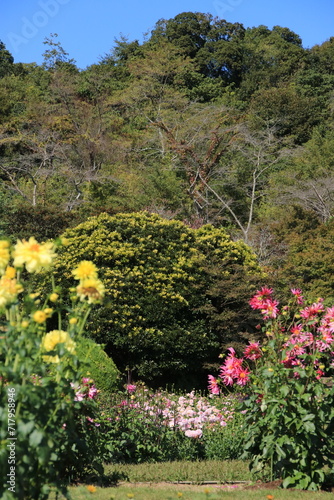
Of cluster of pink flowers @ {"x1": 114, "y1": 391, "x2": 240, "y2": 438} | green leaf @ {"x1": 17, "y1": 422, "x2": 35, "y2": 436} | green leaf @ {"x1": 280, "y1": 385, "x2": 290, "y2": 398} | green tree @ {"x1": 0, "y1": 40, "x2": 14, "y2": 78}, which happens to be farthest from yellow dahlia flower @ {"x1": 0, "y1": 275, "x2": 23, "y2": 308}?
green tree @ {"x1": 0, "y1": 40, "x2": 14, "y2": 78}

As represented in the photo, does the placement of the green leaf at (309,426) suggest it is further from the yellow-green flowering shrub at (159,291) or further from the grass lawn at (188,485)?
the yellow-green flowering shrub at (159,291)

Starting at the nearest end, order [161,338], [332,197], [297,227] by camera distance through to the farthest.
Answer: [161,338] → [297,227] → [332,197]

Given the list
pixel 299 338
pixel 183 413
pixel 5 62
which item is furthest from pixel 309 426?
pixel 5 62

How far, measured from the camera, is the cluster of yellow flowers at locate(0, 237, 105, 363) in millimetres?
2357

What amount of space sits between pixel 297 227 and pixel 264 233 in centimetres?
126

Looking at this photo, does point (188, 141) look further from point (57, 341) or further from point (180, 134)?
point (57, 341)

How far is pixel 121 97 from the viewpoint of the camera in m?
26.6

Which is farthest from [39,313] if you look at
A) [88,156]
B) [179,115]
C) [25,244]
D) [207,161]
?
[179,115]

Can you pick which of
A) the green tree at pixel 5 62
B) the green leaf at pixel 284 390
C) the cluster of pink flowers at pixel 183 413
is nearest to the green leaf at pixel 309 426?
the green leaf at pixel 284 390

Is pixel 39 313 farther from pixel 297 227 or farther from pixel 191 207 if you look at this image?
pixel 191 207

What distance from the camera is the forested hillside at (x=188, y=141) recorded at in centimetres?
1595

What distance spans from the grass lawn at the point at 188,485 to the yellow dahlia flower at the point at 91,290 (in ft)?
4.23

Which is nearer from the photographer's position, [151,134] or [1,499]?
[1,499]

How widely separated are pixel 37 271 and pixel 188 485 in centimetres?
266
